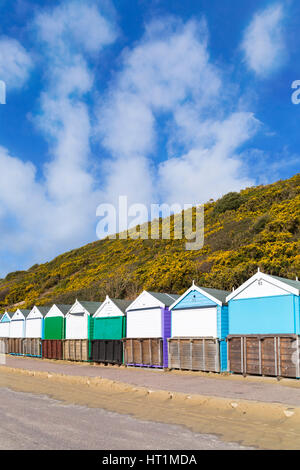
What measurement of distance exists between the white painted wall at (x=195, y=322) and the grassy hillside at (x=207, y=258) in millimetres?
10086

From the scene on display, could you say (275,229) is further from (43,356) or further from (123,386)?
(123,386)

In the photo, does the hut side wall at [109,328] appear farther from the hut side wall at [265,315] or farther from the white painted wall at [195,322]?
the hut side wall at [265,315]

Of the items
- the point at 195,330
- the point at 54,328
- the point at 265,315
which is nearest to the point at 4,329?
the point at 54,328

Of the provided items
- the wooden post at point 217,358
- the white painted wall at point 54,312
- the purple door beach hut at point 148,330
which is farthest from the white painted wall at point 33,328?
the wooden post at point 217,358

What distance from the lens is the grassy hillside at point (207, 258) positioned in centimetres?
3378

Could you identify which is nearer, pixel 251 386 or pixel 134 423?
pixel 134 423

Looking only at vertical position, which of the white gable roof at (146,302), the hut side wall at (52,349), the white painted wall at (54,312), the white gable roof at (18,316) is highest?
the white gable roof at (146,302)

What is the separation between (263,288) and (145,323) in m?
8.22

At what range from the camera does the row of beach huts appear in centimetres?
1758

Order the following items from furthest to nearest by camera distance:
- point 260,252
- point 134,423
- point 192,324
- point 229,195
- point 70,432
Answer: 1. point 229,195
2. point 260,252
3. point 192,324
4. point 134,423
5. point 70,432

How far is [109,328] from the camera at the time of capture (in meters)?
26.3

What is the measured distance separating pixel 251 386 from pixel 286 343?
2.64 metres

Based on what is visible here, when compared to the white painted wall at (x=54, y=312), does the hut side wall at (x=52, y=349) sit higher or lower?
lower
